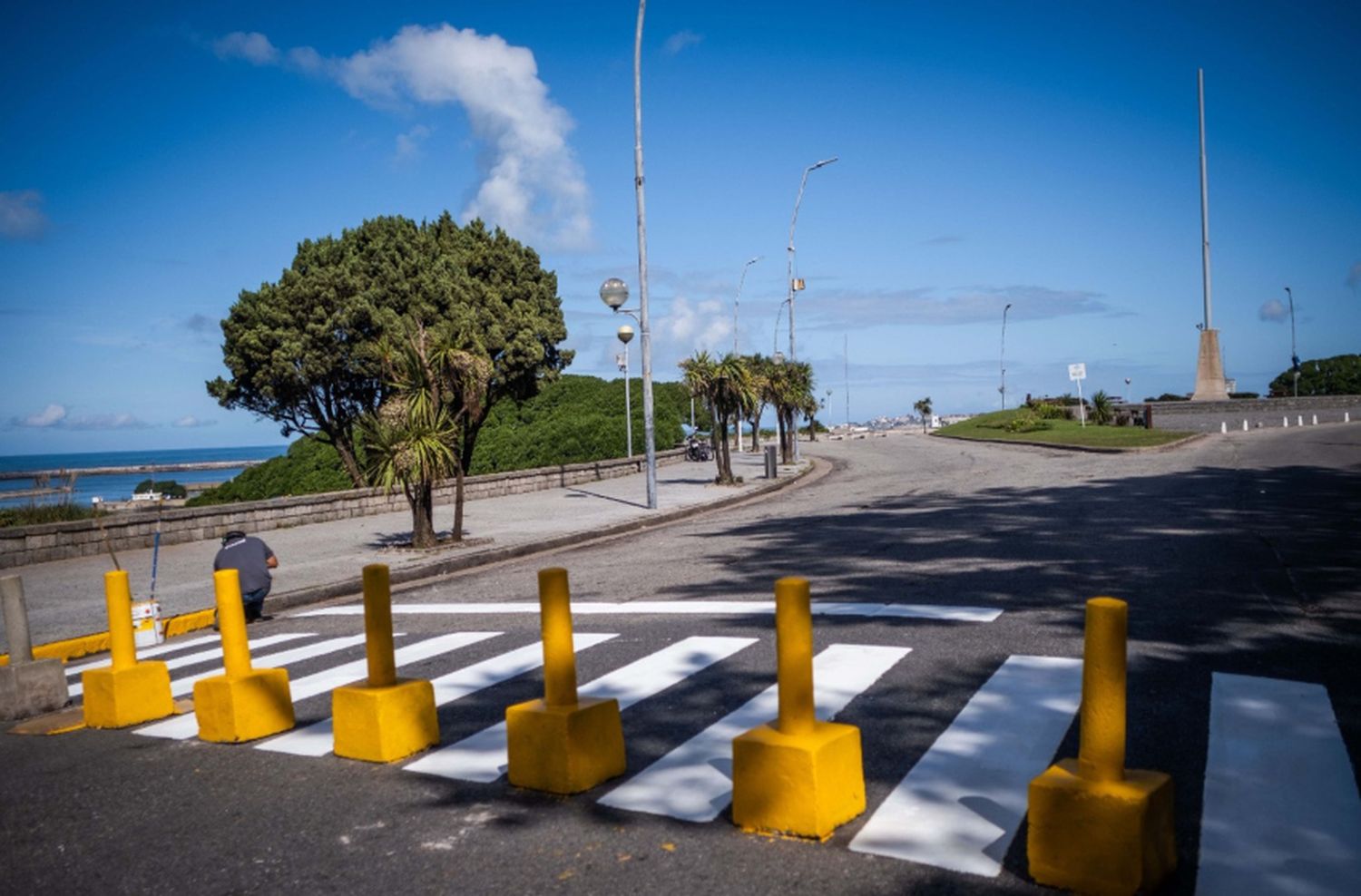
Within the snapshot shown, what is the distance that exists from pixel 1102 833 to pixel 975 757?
1.32 meters

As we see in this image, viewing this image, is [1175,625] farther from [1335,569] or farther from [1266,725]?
[1335,569]

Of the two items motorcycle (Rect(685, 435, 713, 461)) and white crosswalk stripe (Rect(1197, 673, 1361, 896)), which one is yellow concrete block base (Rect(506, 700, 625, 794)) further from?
motorcycle (Rect(685, 435, 713, 461))

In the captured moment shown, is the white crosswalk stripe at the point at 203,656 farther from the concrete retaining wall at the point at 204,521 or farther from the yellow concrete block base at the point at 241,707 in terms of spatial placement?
the concrete retaining wall at the point at 204,521

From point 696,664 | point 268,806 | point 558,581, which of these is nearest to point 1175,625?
point 696,664

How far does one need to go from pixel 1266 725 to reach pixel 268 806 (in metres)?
4.79

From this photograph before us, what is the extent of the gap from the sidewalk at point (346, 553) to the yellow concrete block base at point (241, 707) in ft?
18.2

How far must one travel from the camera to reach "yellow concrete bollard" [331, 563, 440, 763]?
509 centimetres

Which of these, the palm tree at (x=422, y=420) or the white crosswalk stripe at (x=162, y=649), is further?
the palm tree at (x=422, y=420)

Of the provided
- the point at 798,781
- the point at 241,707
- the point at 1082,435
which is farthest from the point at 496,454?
the point at 798,781

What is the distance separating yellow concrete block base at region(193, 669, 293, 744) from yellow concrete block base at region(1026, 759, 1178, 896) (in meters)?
4.30

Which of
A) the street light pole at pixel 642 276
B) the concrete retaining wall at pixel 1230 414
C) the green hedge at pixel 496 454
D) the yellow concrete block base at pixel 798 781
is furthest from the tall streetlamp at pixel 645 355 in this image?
the concrete retaining wall at pixel 1230 414

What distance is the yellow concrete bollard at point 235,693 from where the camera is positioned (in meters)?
5.71

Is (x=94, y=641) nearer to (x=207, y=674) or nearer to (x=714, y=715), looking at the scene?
(x=207, y=674)

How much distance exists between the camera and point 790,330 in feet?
127
